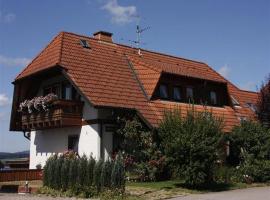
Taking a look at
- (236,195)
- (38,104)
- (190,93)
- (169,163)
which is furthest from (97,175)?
(190,93)

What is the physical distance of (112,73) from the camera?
2681 cm

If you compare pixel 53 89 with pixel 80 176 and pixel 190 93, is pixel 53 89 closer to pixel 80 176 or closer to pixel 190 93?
pixel 190 93

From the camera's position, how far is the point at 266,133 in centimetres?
2459

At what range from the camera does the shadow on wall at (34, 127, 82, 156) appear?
26.1 meters

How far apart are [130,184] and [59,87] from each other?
26.8 ft

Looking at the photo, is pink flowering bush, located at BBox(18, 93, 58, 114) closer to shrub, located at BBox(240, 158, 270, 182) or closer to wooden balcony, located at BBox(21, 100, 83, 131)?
wooden balcony, located at BBox(21, 100, 83, 131)

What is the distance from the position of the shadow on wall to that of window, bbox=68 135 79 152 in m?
0.21

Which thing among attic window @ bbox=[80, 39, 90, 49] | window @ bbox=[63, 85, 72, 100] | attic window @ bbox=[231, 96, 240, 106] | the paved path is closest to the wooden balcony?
window @ bbox=[63, 85, 72, 100]

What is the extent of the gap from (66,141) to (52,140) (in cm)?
168

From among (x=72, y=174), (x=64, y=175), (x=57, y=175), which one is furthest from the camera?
(x=57, y=175)

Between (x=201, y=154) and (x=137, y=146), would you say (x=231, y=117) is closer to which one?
(x=137, y=146)

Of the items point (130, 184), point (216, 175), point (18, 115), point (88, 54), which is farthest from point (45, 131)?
point (216, 175)

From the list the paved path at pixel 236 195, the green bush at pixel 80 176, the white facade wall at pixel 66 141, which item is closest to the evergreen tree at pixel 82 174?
the green bush at pixel 80 176

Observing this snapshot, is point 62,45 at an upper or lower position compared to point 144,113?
upper
